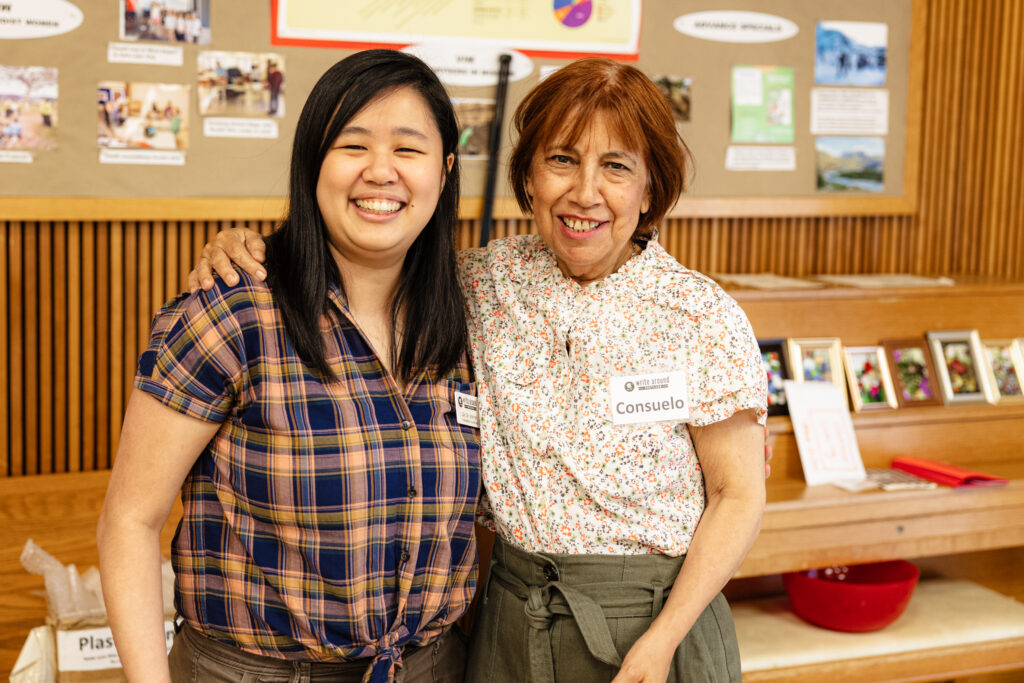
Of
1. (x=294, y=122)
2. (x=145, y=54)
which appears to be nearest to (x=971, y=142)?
(x=294, y=122)

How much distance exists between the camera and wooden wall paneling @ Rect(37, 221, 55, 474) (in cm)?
284

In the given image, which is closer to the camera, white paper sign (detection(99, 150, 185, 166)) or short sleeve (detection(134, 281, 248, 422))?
short sleeve (detection(134, 281, 248, 422))

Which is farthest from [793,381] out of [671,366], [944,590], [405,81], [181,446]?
[181,446]

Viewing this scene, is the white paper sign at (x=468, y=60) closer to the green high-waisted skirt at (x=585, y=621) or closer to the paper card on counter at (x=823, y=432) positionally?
the paper card on counter at (x=823, y=432)

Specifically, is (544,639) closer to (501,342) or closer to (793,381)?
(501,342)

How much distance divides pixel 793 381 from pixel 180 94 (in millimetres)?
2052

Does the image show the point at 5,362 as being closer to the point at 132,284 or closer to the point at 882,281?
the point at 132,284

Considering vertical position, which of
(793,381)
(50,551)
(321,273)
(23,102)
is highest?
(23,102)

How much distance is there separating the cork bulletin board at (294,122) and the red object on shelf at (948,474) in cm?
99

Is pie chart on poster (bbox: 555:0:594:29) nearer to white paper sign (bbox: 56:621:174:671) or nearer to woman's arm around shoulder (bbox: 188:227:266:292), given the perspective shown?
woman's arm around shoulder (bbox: 188:227:266:292)

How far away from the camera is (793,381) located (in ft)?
10.3

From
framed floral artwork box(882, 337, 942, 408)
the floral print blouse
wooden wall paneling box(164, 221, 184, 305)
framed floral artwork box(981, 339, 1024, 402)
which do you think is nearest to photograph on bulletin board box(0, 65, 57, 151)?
wooden wall paneling box(164, 221, 184, 305)

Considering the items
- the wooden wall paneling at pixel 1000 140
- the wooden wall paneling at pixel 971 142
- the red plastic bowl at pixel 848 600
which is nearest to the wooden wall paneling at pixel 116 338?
the red plastic bowl at pixel 848 600

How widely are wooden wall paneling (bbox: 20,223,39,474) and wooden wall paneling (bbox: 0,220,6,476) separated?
0.04 meters
